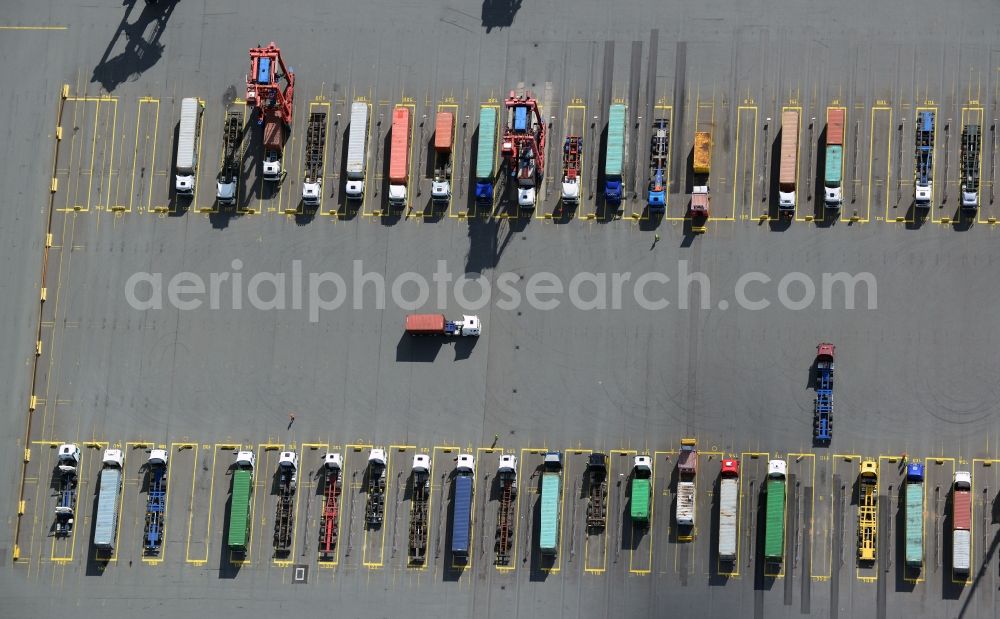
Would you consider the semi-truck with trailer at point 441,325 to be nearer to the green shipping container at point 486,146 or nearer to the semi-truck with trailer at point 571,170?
the green shipping container at point 486,146

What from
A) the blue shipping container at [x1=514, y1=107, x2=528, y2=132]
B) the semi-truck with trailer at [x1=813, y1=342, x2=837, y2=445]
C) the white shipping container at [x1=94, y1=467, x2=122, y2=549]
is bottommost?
the white shipping container at [x1=94, y1=467, x2=122, y2=549]

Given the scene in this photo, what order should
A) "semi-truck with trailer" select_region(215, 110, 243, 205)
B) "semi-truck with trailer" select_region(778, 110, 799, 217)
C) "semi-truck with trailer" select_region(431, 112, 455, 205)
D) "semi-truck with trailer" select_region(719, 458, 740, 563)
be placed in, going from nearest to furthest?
"semi-truck with trailer" select_region(719, 458, 740, 563) < "semi-truck with trailer" select_region(778, 110, 799, 217) < "semi-truck with trailer" select_region(431, 112, 455, 205) < "semi-truck with trailer" select_region(215, 110, 243, 205)

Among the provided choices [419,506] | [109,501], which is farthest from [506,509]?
[109,501]

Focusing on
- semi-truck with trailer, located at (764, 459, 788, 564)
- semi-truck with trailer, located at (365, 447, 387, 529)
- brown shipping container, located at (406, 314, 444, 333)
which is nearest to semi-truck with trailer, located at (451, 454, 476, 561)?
semi-truck with trailer, located at (365, 447, 387, 529)

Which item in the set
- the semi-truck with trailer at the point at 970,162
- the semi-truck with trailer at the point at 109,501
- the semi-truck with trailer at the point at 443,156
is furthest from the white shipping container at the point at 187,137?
the semi-truck with trailer at the point at 970,162

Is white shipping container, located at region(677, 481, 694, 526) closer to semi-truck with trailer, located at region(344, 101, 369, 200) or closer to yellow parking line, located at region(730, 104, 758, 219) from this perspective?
yellow parking line, located at region(730, 104, 758, 219)

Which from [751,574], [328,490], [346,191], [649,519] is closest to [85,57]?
[346,191]
